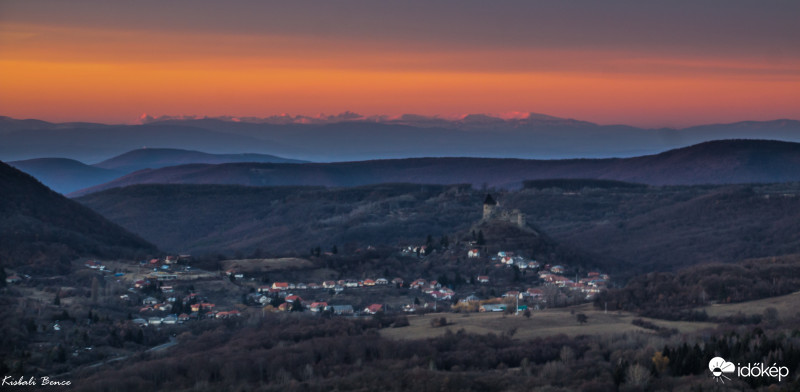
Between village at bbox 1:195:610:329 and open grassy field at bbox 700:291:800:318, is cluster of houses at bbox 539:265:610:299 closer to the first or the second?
village at bbox 1:195:610:329

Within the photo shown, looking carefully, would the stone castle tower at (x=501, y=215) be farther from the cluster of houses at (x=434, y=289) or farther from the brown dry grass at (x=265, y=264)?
the brown dry grass at (x=265, y=264)

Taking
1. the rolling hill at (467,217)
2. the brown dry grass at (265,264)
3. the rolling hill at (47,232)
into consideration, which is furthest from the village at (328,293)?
the rolling hill at (467,217)

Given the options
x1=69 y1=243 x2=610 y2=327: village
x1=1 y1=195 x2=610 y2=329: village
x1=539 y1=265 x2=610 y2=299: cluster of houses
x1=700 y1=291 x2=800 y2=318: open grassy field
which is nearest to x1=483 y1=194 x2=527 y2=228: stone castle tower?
x1=1 y1=195 x2=610 y2=329: village

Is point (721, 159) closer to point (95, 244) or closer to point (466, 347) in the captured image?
point (95, 244)

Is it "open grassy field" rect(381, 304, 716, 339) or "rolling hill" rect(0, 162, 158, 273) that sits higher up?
"rolling hill" rect(0, 162, 158, 273)

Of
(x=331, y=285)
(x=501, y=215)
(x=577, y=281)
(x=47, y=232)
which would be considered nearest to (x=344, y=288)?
(x=331, y=285)
